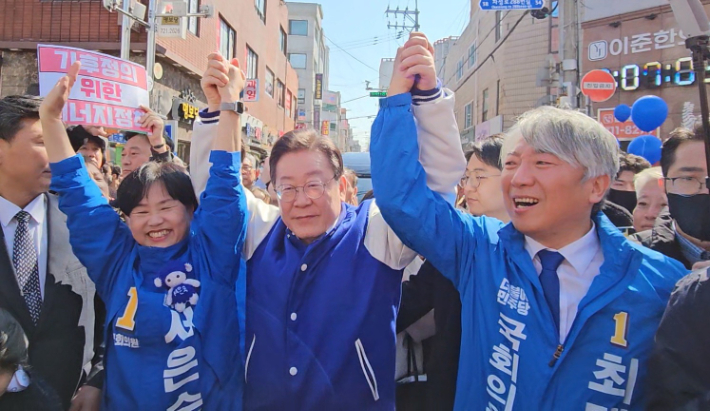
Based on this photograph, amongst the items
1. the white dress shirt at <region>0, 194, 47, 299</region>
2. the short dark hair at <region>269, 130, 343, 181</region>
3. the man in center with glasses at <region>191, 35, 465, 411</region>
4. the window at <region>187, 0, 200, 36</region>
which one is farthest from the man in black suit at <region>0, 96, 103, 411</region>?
the window at <region>187, 0, 200, 36</region>

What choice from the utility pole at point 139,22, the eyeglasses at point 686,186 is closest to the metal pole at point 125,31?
the utility pole at point 139,22

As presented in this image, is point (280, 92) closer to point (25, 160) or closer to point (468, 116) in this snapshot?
point (468, 116)

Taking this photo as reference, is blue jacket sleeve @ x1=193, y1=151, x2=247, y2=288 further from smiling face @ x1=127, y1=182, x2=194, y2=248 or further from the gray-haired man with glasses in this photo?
the gray-haired man with glasses

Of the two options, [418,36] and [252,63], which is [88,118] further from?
[252,63]

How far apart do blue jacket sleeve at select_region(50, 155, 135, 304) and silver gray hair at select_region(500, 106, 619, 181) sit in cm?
159

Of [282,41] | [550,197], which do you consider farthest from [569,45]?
[282,41]

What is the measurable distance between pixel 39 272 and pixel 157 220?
1.89 ft

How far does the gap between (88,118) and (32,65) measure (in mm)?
9239

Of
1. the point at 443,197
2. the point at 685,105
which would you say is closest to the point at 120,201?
the point at 443,197

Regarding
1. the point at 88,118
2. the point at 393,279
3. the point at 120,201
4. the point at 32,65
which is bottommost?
the point at 393,279

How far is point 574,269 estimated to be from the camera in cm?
151

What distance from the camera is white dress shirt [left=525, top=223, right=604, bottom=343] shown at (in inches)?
57.0

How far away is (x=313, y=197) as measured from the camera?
5.80 ft

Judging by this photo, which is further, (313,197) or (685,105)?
(685,105)
